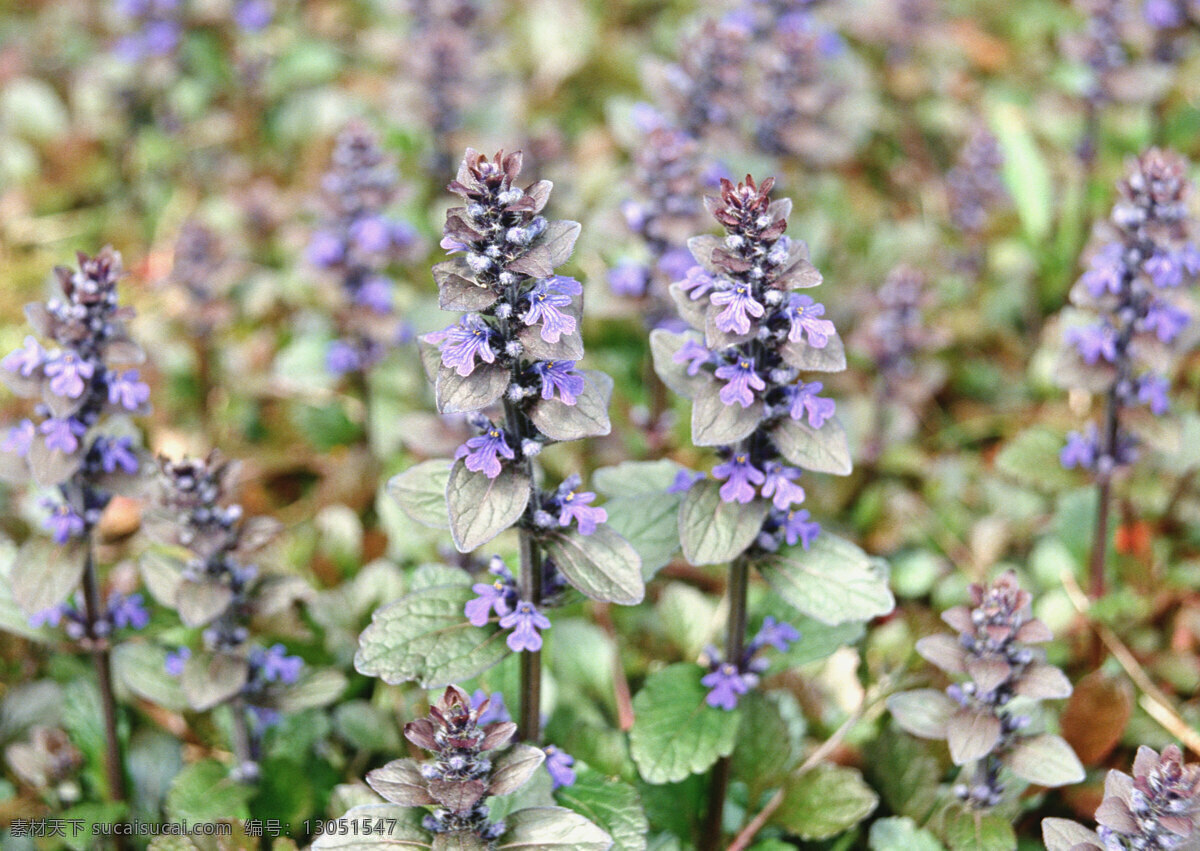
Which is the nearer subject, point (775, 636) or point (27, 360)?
point (27, 360)

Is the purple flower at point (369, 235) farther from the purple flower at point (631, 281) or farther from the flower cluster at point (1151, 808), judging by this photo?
the flower cluster at point (1151, 808)

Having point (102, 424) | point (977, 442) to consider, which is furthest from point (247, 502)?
point (977, 442)

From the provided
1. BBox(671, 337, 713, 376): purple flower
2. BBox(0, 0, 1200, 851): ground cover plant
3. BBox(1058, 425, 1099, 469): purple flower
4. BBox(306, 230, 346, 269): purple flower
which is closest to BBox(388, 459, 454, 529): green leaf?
BBox(0, 0, 1200, 851): ground cover plant

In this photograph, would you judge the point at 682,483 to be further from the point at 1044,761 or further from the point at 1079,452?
the point at 1079,452

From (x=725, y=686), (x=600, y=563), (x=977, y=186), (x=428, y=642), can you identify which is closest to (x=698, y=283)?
(x=600, y=563)

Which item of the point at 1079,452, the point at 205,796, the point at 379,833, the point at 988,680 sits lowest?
the point at 205,796

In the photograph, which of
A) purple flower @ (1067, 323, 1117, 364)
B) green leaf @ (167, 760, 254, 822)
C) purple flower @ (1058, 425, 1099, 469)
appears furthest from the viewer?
purple flower @ (1058, 425, 1099, 469)

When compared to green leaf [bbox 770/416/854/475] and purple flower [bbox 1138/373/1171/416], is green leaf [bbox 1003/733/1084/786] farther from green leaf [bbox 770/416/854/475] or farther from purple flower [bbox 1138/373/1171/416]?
purple flower [bbox 1138/373/1171/416]
